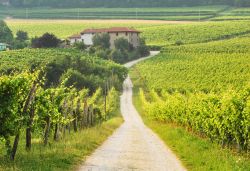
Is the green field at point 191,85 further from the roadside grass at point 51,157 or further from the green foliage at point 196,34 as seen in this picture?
the roadside grass at point 51,157

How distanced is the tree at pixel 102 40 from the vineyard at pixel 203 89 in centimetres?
1758

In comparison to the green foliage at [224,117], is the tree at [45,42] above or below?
below

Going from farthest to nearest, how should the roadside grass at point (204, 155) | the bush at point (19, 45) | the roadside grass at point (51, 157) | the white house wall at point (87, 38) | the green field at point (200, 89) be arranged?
the white house wall at point (87, 38) → the bush at point (19, 45) → the green field at point (200, 89) → the roadside grass at point (204, 155) → the roadside grass at point (51, 157)

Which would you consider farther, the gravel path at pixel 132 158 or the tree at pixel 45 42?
the tree at pixel 45 42

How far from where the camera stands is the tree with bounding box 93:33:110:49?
6507 inches

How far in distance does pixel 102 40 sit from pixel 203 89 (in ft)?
232

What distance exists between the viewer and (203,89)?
328ft

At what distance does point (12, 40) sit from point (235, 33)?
6925 cm

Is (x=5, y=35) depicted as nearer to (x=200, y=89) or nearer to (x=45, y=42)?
(x=45, y=42)

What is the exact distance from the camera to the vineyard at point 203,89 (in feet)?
84.2

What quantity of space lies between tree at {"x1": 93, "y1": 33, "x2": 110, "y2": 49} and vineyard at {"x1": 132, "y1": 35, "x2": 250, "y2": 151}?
57.7ft

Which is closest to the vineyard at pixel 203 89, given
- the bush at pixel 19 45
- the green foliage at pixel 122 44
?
the green foliage at pixel 122 44

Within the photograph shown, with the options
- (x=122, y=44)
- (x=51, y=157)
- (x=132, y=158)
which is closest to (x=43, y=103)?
(x=51, y=157)

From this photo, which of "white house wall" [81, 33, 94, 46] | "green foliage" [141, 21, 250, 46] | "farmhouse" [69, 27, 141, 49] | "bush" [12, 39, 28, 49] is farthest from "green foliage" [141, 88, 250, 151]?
"green foliage" [141, 21, 250, 46]
